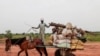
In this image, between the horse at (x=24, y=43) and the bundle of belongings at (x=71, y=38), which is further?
the horse at (x=24, y=43)

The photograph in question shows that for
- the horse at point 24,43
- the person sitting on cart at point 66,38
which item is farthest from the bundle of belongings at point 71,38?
the horse at point 24,43

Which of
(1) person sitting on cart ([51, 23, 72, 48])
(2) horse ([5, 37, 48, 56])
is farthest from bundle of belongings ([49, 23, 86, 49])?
(2) horse ([5, 37, 48, 56])

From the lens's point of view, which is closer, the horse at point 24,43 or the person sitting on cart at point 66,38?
the person sitting on cart at point 66,38

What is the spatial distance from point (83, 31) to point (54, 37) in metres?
1.45

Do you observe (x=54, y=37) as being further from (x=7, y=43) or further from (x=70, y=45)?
(x=7, y=43)

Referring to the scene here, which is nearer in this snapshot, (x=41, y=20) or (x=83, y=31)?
(x=83, y=31)

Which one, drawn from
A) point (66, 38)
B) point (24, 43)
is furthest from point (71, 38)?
point (24, 43)

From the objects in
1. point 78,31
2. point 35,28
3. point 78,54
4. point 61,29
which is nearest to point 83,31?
point 78,31

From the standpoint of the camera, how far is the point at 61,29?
1850 centimetres

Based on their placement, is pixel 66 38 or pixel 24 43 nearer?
pixel 66 38

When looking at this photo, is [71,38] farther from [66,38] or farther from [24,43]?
[24,43]

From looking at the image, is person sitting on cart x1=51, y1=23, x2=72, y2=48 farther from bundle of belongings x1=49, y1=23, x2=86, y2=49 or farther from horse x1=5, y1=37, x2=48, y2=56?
horse x1=5, y1=37, x2=48, y2=56

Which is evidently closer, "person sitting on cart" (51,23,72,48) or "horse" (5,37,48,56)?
"person sitting on cart" (51,23,72,48)

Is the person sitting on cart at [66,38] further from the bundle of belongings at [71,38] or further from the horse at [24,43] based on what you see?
the horse at [24,43]
